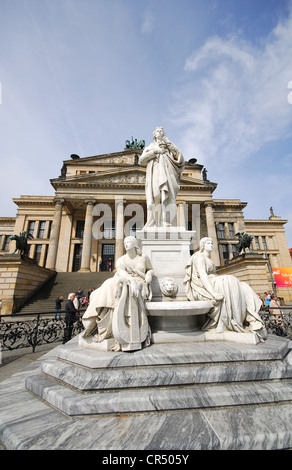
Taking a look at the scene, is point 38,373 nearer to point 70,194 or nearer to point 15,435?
point 15,435

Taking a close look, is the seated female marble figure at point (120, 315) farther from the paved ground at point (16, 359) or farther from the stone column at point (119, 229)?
the stone column at point (119, 229)

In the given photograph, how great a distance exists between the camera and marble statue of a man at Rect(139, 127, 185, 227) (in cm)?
436

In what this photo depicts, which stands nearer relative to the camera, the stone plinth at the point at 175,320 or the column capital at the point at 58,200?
the stone plinth at the point at 175,320

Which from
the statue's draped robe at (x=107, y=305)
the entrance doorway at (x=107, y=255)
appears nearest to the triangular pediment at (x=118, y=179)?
the entrance doorway at (x=107, y=255)

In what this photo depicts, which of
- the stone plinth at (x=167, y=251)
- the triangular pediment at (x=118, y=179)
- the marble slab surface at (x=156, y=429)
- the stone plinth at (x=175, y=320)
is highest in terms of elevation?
the triangular pediment at (x=118, y=179)

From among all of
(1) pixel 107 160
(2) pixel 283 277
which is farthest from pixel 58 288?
(2) pixel 283 277

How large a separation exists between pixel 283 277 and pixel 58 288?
24.8 meters

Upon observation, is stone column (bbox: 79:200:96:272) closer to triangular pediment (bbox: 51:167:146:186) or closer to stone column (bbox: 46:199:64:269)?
stone column (bbox: 46:199:64:269)

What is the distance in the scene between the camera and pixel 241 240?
20.8m

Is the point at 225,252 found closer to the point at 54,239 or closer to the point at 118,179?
the point at 118,179

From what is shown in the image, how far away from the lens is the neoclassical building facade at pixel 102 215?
27234mm

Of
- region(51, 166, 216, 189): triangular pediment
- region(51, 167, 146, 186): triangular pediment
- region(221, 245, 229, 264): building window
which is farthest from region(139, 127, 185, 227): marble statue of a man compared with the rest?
region(221, 245, 229, 264): building window

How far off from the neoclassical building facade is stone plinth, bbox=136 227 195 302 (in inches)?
820

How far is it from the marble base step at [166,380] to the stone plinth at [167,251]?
124 centimetres
